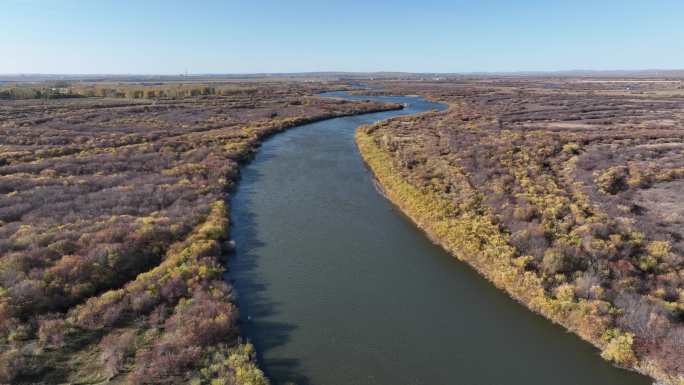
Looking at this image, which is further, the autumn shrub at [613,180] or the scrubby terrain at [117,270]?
the autumn shrub at [613,180]

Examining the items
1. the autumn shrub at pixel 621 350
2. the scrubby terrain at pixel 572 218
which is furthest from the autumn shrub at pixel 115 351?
the autumn shrub at pixel 621 350

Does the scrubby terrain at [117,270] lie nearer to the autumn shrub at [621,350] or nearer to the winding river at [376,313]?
the winding river at [376,313]

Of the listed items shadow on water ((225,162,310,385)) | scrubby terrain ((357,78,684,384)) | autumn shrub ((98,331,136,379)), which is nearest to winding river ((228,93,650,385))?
shadow on water ((225,162,310,385))

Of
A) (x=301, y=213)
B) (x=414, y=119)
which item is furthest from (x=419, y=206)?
(x=414, y=119)

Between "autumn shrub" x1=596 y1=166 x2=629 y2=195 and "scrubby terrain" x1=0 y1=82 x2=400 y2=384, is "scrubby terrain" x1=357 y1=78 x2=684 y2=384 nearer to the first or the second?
"autumn shrub" x1=596 y1=166 x2=629 y2=195

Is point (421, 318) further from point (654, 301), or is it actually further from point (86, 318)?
point (86, 318)

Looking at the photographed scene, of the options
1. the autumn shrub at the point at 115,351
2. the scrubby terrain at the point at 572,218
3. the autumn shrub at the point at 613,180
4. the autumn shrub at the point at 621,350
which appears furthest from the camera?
the autumn shrub at the point at 613,180
